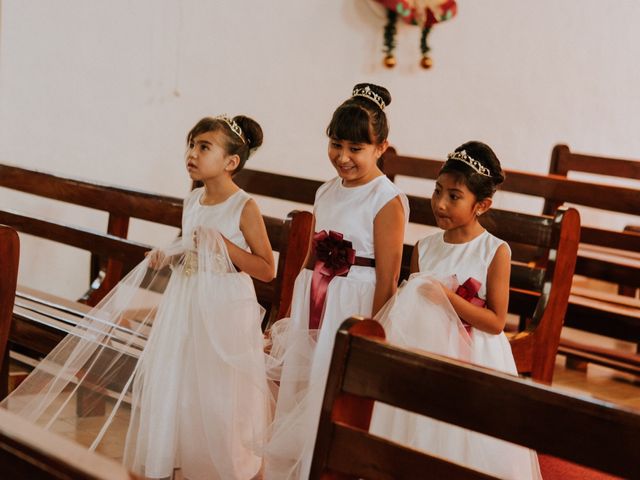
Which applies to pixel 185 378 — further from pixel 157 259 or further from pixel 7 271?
pixel 7 271

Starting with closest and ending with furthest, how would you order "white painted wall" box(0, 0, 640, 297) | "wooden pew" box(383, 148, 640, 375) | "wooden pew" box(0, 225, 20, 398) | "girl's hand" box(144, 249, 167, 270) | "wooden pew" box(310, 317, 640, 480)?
"wooden pew" box(310, 317, 640, 480)
"wooden pew" box(0, 225, 20, 398)
"girl's hand" box(144, 249, 167, 270)
"wooden pew" box(383, 148, 640, 375)
"white painted wall" box(0, 0, 640, 297)

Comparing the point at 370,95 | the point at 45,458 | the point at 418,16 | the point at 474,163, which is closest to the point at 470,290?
the point at 474,163

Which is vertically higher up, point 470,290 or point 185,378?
point 470,290

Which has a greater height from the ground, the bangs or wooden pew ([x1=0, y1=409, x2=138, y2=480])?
the bangs

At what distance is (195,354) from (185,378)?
0.28ft

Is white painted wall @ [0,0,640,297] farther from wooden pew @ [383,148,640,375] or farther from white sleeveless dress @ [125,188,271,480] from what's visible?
white sleeveless dress @ [125,188,271,480]

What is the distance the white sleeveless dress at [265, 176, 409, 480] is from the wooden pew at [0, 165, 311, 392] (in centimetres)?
38

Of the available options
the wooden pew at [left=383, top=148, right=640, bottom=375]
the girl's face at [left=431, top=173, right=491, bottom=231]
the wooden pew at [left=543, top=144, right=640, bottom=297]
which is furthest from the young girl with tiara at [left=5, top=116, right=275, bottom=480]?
the wooden pew at [left=543, top=144, right=640, bottom=297]

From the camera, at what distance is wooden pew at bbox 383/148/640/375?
4.57m

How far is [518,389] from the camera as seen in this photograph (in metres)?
1.69

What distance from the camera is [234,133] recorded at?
318 centimetres

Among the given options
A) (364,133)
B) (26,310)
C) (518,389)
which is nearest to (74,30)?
(26,310)

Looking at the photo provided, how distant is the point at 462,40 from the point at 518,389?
623 centimetres

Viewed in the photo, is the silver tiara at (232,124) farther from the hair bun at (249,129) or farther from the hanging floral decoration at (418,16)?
the hanging floral decoration at (418,16)
